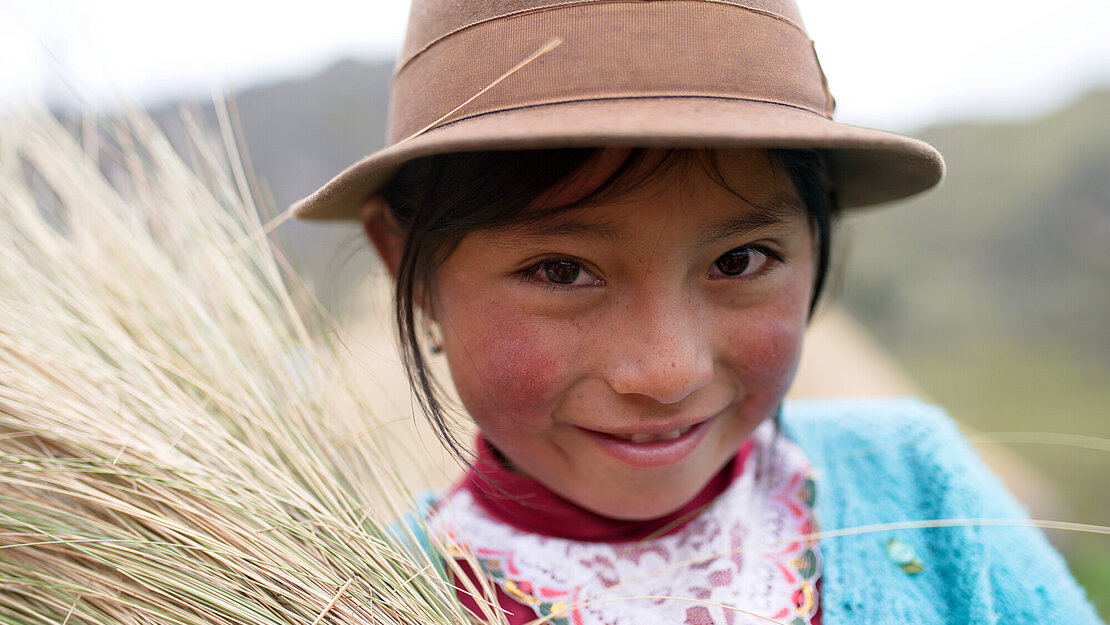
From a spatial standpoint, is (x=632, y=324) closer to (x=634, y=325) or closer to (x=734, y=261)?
(x=634, y=325)

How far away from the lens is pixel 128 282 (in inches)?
47.3

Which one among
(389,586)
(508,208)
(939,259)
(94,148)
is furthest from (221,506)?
(939,259)

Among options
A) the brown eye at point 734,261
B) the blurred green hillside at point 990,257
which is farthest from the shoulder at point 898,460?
the blurred green hillside at point 990,257

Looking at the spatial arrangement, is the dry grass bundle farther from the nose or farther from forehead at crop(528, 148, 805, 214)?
forehead at crop(528, 148, 805, 214)

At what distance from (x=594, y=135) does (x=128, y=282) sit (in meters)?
0.91

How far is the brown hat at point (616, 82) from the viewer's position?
72 cm

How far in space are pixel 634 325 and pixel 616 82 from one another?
27 centimetres

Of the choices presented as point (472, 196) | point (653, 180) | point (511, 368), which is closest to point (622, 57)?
point (653, 180)

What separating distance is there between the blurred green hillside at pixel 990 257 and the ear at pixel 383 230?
2.64 meters

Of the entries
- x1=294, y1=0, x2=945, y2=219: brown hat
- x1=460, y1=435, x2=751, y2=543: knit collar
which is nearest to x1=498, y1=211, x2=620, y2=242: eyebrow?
x1=294, y1=0, x2=945, y2=219: brown hat

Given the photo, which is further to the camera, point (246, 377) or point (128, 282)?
point (128, 282)

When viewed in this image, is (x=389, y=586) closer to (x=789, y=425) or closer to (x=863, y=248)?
(x=789, y=425)

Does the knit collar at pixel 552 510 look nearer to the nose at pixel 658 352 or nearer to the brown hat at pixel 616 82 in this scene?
the nose at pixel 658 352

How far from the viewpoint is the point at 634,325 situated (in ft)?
2.75
